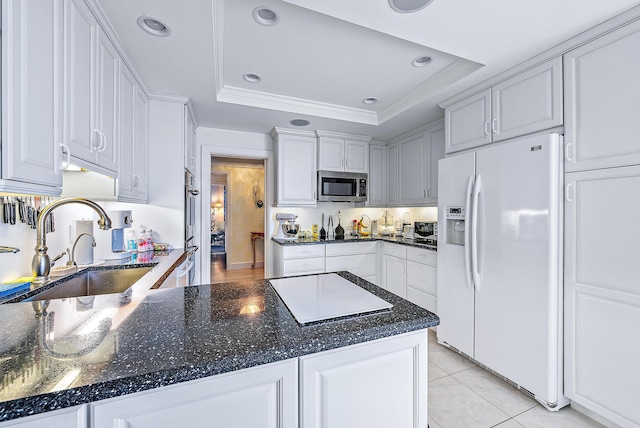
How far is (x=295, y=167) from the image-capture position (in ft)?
11.4

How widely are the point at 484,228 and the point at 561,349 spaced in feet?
2.84

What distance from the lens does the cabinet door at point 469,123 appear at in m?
2.15

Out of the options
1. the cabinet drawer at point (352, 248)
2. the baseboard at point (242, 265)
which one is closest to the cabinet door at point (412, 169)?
the cabinet drawer at point (352, 248)

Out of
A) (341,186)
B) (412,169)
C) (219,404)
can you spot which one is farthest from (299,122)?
(219,404)

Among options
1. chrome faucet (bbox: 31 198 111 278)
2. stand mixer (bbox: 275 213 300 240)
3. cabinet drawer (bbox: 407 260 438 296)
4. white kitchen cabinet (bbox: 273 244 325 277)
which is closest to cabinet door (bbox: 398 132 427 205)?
cabinet drawer (bbox: 407 260 438 296)

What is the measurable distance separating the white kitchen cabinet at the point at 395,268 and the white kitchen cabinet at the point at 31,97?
301 cm

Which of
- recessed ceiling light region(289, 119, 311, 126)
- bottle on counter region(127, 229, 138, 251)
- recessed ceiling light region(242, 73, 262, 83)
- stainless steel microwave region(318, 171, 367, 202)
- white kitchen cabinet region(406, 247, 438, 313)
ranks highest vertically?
recessed ceiling light region(242, 73, 262, 83)

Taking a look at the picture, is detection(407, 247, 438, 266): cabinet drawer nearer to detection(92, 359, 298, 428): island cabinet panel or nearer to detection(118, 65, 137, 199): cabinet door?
detection(92, 359, 298, 428): island cabinet panel

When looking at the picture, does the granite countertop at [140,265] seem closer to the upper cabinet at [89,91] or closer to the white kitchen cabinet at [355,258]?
the upper cabinet at [89,91]

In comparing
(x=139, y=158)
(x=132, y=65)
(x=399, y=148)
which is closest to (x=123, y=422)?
(x=139, y=158)

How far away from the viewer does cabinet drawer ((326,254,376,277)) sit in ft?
11.2

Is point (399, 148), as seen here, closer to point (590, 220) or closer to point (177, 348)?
point (590, 220)

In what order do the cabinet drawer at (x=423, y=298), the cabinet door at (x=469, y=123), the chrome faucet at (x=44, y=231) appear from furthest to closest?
1. the cabinet drawer at (x=423, y=298)
2. the cabinet door at (x=469, y=123)
3. the chrome faucet at (x=44, y=231)

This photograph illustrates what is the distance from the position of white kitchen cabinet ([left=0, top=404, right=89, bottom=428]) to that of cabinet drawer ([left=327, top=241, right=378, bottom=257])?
2888mm
